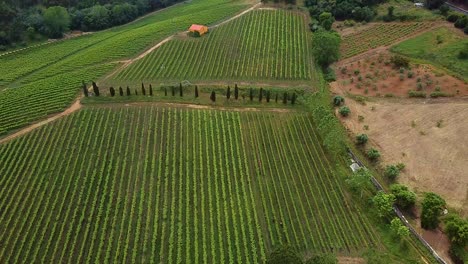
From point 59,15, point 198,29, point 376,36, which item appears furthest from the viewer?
point 59,15

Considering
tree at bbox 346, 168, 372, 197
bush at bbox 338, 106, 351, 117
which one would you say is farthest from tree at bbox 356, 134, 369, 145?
tree at bbox 346, 168, 372, 197

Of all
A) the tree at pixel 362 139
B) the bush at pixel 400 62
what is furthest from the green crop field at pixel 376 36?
the tree at pixel 362 139

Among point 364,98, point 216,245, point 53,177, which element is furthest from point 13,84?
point 364,98

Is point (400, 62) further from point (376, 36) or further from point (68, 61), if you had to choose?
point (68, 61)

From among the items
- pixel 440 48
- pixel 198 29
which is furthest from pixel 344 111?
pixel 198 29

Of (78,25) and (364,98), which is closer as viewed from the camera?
(364,98)

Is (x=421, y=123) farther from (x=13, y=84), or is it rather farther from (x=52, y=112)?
(x=13, y=84)
